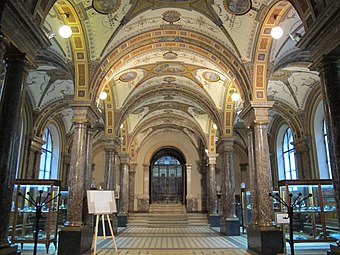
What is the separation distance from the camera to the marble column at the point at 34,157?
14.3 m

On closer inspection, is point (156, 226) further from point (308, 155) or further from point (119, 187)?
point (308, 155)

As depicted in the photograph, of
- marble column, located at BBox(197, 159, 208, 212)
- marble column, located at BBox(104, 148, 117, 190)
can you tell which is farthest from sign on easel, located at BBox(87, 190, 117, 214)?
marble column, located at BBox(197, 159, 208, 212)

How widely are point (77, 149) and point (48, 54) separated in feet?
12.2

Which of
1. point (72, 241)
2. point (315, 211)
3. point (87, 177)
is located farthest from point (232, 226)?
point (72, 241)

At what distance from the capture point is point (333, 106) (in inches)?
167

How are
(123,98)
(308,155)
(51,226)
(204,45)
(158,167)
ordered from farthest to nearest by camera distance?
(158,167)
(308,155)
(123,98)
(204,45)
(51,226)

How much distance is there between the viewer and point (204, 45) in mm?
9406

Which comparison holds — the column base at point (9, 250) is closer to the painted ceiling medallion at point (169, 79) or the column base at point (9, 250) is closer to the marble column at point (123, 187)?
the painted ceiling medallion at point (169, 79)

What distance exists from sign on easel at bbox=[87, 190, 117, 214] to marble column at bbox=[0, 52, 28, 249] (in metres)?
2.59

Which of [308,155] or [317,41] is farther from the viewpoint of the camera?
[308,155]

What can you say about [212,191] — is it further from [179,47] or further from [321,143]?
[179,47]

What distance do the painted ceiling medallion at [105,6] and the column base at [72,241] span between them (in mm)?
5464

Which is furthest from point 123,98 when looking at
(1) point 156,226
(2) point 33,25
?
(2) point 33,25

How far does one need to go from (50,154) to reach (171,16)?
12.3m
